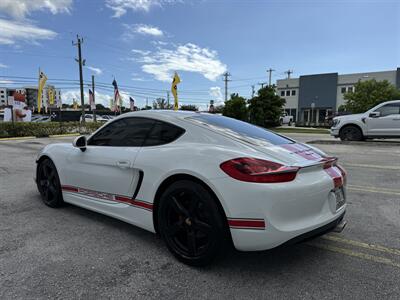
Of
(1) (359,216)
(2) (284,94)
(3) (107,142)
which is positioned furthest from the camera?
(2) (284,94)

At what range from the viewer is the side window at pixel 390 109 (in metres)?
12.1

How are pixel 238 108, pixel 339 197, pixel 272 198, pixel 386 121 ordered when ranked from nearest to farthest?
1. pixel 272 198
2. pixel 339 197
3. pixel 386 121
4. pixel 238 108

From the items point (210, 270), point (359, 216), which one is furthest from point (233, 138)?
point (359, 216)

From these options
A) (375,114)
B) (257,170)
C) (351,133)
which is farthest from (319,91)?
(257,170)

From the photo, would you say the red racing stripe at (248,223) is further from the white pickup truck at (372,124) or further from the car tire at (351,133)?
the car tire at (351,133)

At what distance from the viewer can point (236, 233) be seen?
2.31 m

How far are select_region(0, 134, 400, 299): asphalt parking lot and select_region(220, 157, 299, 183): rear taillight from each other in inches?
33.2

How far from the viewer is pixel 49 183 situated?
426cm

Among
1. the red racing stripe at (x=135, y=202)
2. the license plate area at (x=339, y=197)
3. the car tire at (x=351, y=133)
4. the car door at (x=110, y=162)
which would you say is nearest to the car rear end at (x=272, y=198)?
the license plate area at (x=339, y=197)

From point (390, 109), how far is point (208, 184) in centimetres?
1262

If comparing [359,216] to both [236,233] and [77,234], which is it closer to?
[236,233]

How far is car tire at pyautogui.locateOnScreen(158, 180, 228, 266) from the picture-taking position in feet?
7.84

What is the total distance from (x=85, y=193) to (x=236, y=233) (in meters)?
2.13

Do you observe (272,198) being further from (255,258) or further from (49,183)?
(49,183)
